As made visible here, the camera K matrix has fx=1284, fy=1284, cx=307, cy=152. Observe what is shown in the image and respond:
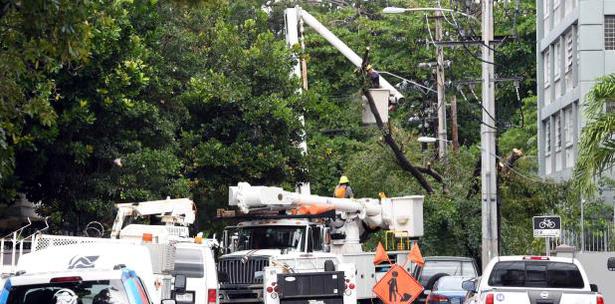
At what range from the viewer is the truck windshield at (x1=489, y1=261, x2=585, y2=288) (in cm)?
2055

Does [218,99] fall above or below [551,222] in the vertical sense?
above

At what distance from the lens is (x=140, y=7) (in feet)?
63.4

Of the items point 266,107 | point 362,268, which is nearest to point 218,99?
point 266,107

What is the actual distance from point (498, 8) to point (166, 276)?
132ft

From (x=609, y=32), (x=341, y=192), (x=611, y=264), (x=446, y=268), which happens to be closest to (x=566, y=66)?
(x=609, y=32)

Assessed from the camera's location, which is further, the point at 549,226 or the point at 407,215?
the point at 407,215

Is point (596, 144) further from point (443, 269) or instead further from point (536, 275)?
point (443, 269)

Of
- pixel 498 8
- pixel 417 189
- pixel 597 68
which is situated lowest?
pixel 417 189

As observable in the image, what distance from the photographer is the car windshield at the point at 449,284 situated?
28.5m

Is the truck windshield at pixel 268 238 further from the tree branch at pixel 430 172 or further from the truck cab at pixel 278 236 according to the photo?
the tree branch at pixel 430 172

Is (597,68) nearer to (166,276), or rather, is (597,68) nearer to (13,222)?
(13,222)

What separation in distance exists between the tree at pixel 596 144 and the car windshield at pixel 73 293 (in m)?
13.9

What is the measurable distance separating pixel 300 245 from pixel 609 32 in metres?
19.6

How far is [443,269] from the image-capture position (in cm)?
3209
